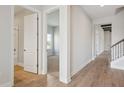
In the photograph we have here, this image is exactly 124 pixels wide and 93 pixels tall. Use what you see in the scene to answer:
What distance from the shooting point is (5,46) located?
2564 mm

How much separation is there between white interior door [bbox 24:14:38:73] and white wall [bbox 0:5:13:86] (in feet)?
4.41

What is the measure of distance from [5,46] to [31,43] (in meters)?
1.57

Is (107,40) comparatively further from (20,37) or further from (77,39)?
(20,37)

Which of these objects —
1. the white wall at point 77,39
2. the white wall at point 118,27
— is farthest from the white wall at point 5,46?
the white wall at point 118,27

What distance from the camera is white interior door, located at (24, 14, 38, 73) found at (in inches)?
158

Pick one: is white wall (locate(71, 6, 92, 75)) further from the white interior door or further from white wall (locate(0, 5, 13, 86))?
white wall (locate(0, 5, 13, 86))

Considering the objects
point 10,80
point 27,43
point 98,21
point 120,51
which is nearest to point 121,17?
point 98,21

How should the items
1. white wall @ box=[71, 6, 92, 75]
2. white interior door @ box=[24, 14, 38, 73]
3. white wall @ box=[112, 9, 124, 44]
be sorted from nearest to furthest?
white wall @ box=[71, 6, 92, 75]
white interior door @ box=[24, 14, 38, 73]
white wall @ box=[112, 9, 124, 44]

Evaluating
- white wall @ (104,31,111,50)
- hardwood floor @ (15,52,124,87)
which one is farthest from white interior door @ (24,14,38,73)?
white wall @ (104,31,111,50)

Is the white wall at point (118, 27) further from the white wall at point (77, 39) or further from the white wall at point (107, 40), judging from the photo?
the white wall at point (107, 40)

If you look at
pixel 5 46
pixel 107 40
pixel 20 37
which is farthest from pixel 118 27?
pixel 107 40

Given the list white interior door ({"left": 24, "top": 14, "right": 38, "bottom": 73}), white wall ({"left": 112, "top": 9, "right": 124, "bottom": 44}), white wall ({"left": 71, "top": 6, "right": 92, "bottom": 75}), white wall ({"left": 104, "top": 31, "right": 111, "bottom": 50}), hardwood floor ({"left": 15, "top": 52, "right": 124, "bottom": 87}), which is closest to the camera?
hardwood floor ({"left": 15, "top": 52, "right": 124, "bottom": 87})

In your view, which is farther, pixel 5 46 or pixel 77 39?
pixel 77 39
